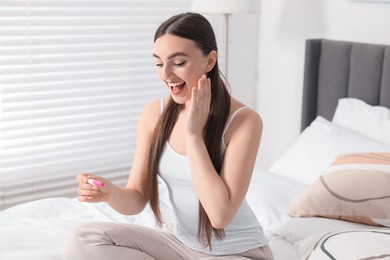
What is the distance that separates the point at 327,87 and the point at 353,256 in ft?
5.14

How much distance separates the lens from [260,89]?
3.45 m

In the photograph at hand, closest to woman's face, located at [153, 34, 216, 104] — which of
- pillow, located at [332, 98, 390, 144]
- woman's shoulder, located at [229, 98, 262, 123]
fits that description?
woman's shoulder, located at [229, 98, 262, 123]

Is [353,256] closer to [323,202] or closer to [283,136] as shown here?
[323,202]

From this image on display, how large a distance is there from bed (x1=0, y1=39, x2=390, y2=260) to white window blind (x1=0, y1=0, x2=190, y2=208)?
2.18 ft

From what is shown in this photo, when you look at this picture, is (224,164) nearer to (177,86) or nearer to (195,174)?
(195,174)

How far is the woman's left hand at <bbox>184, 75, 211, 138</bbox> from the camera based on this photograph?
153cm

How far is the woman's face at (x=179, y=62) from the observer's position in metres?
1.55

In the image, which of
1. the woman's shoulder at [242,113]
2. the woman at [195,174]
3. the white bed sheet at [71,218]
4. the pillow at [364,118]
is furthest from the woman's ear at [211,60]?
the pillow at [364,118]

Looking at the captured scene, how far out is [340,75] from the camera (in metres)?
2.80


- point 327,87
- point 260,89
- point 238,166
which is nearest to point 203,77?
point 238,166

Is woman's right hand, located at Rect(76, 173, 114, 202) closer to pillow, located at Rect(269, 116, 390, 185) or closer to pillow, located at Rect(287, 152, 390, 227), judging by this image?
pillow, located at Rect(287, 152, 390, 227)

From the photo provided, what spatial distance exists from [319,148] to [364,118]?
258mm

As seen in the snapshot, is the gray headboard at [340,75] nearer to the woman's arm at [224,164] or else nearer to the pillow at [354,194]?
the pillow at [354,194]

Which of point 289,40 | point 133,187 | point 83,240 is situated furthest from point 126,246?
point 289,40
